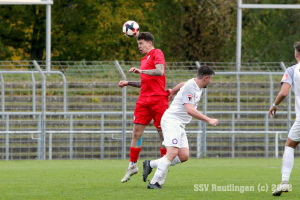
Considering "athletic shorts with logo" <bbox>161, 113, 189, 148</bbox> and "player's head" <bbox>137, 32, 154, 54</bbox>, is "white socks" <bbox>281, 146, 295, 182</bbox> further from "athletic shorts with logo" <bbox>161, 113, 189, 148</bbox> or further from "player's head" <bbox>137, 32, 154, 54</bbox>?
"player's head" <bbox>137, 32, 154, 54</bbox>

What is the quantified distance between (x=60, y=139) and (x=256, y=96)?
17.5ft

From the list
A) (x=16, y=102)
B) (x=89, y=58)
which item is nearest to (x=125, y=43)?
(x=89, y=58)

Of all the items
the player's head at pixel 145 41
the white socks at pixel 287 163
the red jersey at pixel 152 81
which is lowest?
the white socks at pixel 287 163

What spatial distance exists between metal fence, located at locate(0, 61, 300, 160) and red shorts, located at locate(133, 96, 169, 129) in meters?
5.47

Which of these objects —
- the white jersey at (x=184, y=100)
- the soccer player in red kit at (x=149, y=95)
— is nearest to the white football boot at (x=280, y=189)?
the white jersey at (x=184, y=100)

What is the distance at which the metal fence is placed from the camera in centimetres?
1292

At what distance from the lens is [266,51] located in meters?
36.2

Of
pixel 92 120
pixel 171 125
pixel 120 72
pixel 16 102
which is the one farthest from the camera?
pixel 16 102

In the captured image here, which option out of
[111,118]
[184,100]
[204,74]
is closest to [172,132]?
[184,100]

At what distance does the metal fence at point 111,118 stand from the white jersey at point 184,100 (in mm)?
6236

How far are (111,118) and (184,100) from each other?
8493 millimetres

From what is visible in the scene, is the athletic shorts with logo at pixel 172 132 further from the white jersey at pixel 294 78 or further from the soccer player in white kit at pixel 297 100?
the white jersey at pixel 294 78

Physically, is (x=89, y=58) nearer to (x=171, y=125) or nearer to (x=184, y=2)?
(x=184, y=2)

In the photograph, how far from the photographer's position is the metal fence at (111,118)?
12.9 meters
